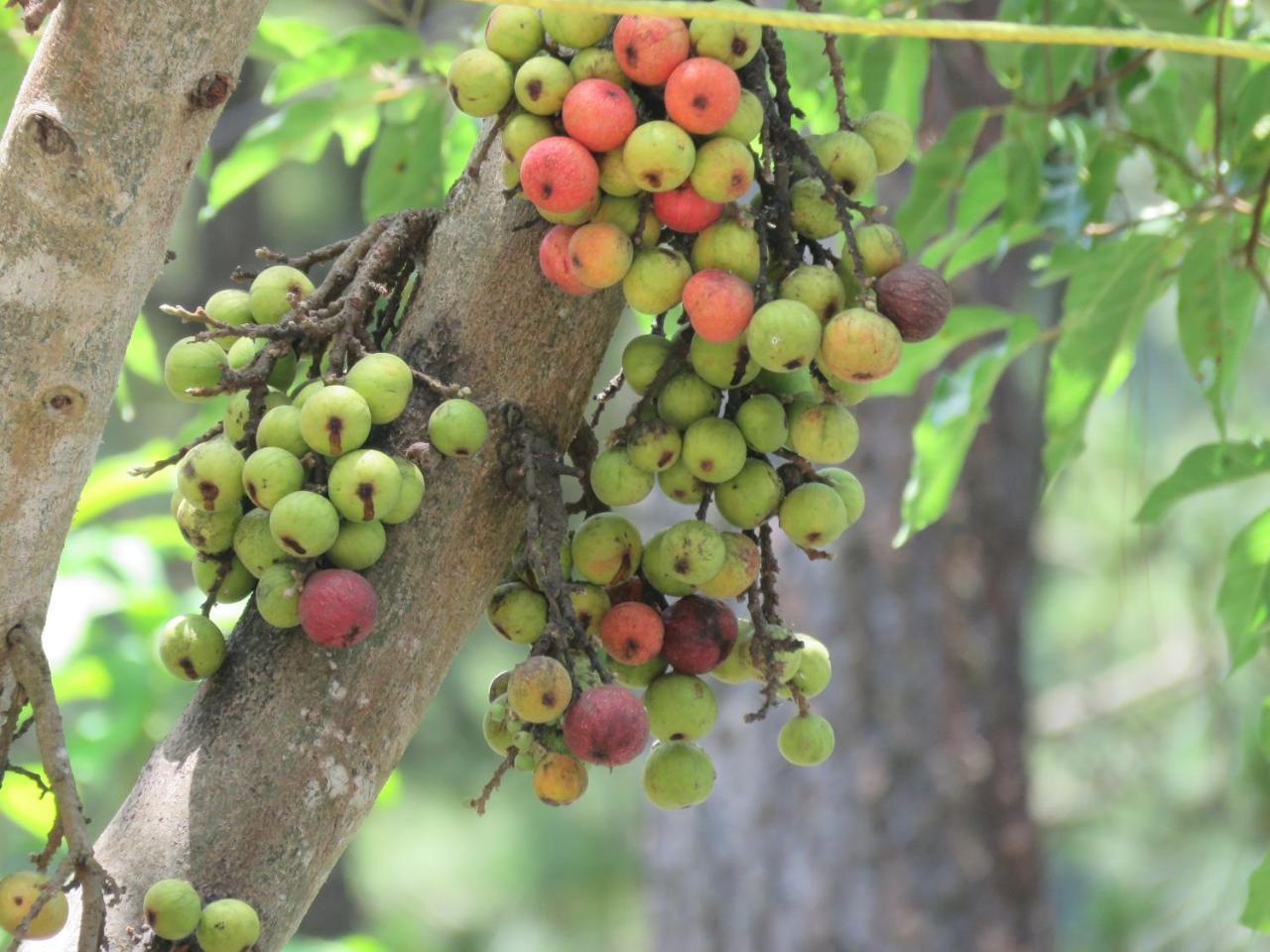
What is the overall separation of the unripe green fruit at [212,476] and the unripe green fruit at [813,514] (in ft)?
1.76

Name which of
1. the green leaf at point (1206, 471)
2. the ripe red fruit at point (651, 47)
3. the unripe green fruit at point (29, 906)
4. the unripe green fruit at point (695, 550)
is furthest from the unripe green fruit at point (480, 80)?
the green leaf at point (1206, 471)

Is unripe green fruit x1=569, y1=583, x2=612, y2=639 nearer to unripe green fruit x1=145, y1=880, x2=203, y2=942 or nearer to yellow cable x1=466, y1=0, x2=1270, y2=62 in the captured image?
unripe green fruit x1=145, y1=880, x2=203, y2=942

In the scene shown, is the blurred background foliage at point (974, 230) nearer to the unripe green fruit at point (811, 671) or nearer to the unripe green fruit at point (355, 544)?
the unripe green fruit at point (811, 671)

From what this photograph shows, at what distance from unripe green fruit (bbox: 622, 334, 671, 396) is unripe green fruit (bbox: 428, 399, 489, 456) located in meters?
0.17

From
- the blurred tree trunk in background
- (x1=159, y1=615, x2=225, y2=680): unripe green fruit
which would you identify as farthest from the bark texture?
the blurred tree trunk in background

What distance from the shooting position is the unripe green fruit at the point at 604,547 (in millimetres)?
1423

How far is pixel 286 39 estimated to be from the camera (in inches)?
98.0

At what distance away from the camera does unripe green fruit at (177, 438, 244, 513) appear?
1318 millimetres

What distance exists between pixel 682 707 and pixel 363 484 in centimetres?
40

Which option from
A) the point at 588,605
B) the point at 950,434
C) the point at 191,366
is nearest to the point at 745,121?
the point at 588,605

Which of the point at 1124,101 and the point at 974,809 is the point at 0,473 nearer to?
the point at 1124,101

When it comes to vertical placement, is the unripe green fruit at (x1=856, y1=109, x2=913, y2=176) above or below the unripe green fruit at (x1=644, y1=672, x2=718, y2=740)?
above

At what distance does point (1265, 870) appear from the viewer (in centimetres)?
155

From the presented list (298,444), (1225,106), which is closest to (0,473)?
(298,444)
